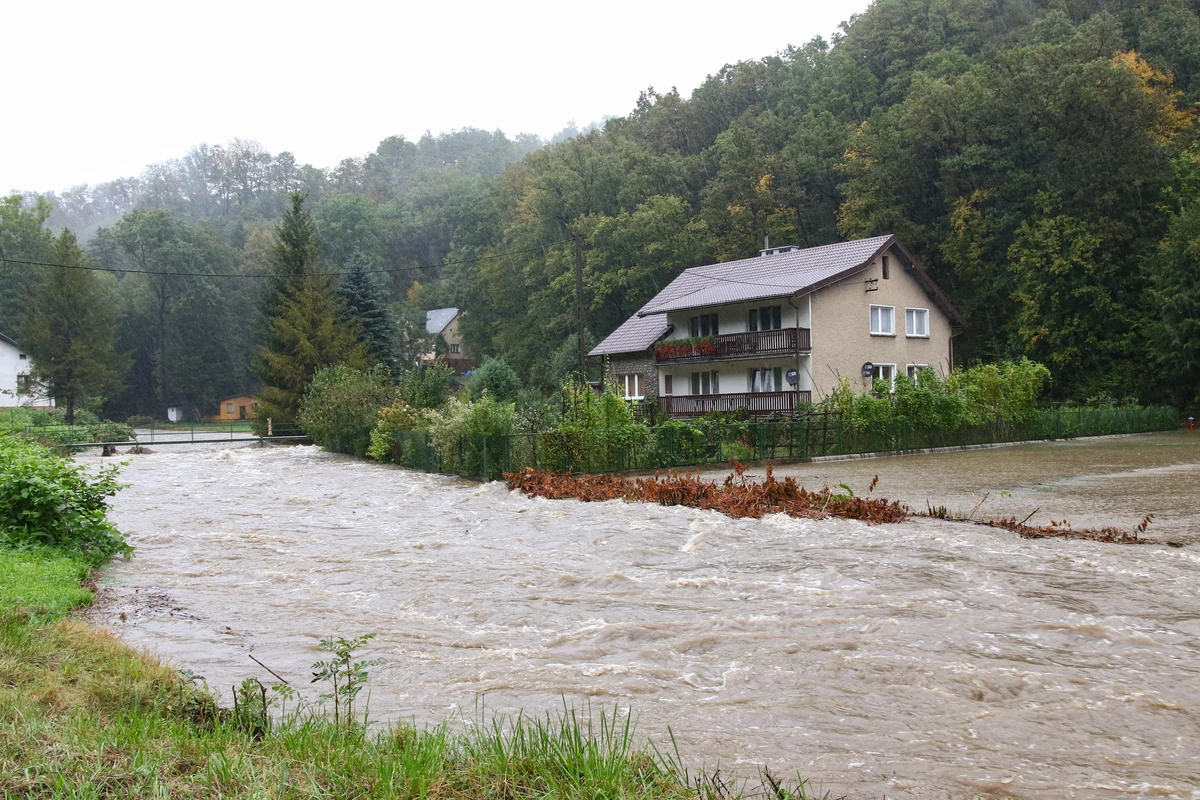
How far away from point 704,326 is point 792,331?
672cm

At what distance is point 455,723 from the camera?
638 cm

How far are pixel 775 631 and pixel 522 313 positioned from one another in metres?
66.3

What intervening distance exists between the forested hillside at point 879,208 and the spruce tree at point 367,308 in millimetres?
10770

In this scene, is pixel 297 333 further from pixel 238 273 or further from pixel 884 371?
pixel 238 273

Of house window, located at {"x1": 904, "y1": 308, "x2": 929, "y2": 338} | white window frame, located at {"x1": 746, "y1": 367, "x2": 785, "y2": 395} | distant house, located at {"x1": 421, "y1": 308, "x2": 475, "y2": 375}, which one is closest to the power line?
distant house, located at {"x1": 421, "y1": 308, "x2": 475, "y2": 375}

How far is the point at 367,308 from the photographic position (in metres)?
61.3

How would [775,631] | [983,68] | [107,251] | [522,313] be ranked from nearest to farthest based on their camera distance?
[775,631]
[983,68]
[522,313]
[107,251]

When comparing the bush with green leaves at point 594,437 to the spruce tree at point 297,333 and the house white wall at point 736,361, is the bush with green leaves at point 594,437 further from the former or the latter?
the spruce tree at point 297,333

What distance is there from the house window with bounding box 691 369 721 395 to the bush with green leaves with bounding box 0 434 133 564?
111 ft

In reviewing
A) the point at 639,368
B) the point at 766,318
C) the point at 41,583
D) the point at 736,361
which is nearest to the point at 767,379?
the point at 736,361

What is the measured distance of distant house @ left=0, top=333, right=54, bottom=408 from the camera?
67.4 m

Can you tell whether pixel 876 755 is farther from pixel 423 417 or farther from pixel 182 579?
pixel 423 417

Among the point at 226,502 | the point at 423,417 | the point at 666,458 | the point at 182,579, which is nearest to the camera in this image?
the point at 182,579

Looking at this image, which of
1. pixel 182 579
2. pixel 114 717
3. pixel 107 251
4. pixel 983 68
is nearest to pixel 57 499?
pixel 182 579
